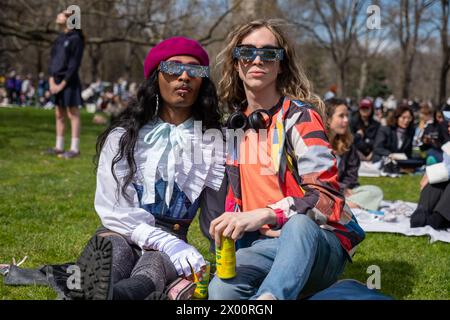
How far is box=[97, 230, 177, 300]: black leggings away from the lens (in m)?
2.71

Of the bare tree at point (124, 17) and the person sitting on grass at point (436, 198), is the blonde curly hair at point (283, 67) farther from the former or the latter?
the bare tree at point (124, 17)

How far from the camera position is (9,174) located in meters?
7.60

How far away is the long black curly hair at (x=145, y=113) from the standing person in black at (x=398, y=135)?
7.95 meters

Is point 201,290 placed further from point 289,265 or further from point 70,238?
point 70,238

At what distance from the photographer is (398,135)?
1130cm

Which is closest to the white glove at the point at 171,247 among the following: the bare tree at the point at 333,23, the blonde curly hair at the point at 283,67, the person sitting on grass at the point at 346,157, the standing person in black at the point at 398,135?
the blonde curly hair at the point at 283,67

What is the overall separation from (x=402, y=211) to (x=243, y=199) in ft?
12.7

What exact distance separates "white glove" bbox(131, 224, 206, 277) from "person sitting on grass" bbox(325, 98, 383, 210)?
3605 millimetres

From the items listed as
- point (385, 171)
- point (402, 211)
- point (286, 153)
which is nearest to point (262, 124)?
point (286, 153)

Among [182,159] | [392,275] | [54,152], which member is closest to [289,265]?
[182,159]

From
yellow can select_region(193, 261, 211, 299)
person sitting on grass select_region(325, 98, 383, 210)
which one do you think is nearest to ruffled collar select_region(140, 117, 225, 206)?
yellow can select_region(193, 261, 211, 299)

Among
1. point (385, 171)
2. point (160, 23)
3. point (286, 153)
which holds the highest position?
point (160, 23)
